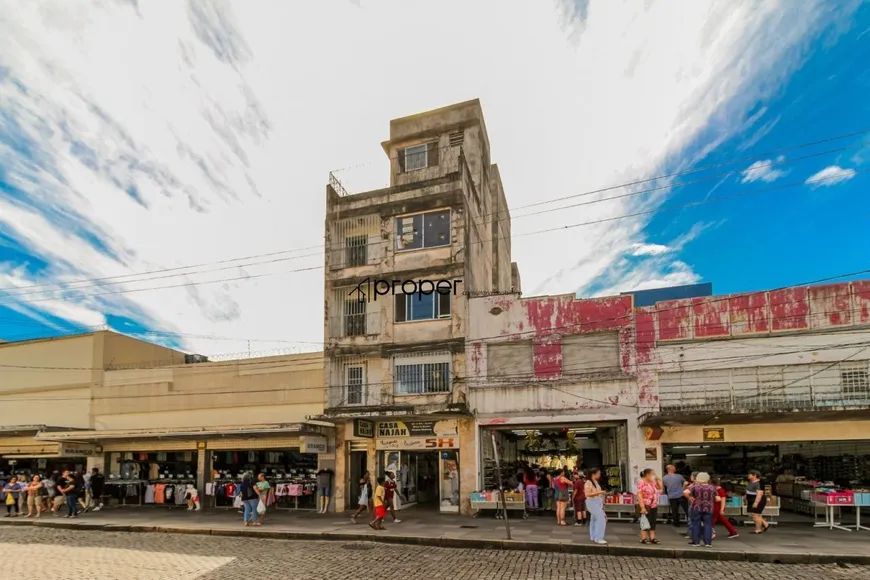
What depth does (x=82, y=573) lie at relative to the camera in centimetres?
1200

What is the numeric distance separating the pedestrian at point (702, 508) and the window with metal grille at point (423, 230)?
12726mm

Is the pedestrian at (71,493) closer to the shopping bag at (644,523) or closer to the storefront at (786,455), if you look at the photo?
the shopping bag at (644,523)

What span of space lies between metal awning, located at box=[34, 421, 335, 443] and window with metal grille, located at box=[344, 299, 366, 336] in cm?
390

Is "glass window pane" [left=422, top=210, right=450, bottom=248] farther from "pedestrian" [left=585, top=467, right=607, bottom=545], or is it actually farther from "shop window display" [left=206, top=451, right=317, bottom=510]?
"pedestrian" [left=585, top=467, right=607, bottom=545]

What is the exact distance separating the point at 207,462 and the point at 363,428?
773cm

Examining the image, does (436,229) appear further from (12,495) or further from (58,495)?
(12,495)

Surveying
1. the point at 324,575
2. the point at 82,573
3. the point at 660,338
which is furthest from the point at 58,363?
the point at 660,338

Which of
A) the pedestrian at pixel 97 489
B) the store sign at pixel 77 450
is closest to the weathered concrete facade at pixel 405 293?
the pedestrian at pixel 97 489

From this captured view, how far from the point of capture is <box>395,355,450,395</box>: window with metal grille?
74.4ft

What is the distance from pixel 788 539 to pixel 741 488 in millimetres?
4559

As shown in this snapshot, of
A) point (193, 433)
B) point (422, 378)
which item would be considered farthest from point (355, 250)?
point (193, 433)

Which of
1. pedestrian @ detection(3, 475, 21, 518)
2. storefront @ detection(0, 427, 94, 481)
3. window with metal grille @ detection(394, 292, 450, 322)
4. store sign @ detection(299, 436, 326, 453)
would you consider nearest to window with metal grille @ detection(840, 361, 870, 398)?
window with metal grille @ detection(394, 292, 450, 322)

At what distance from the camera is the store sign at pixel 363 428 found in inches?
875

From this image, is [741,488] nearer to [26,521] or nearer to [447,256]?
[447,256]
